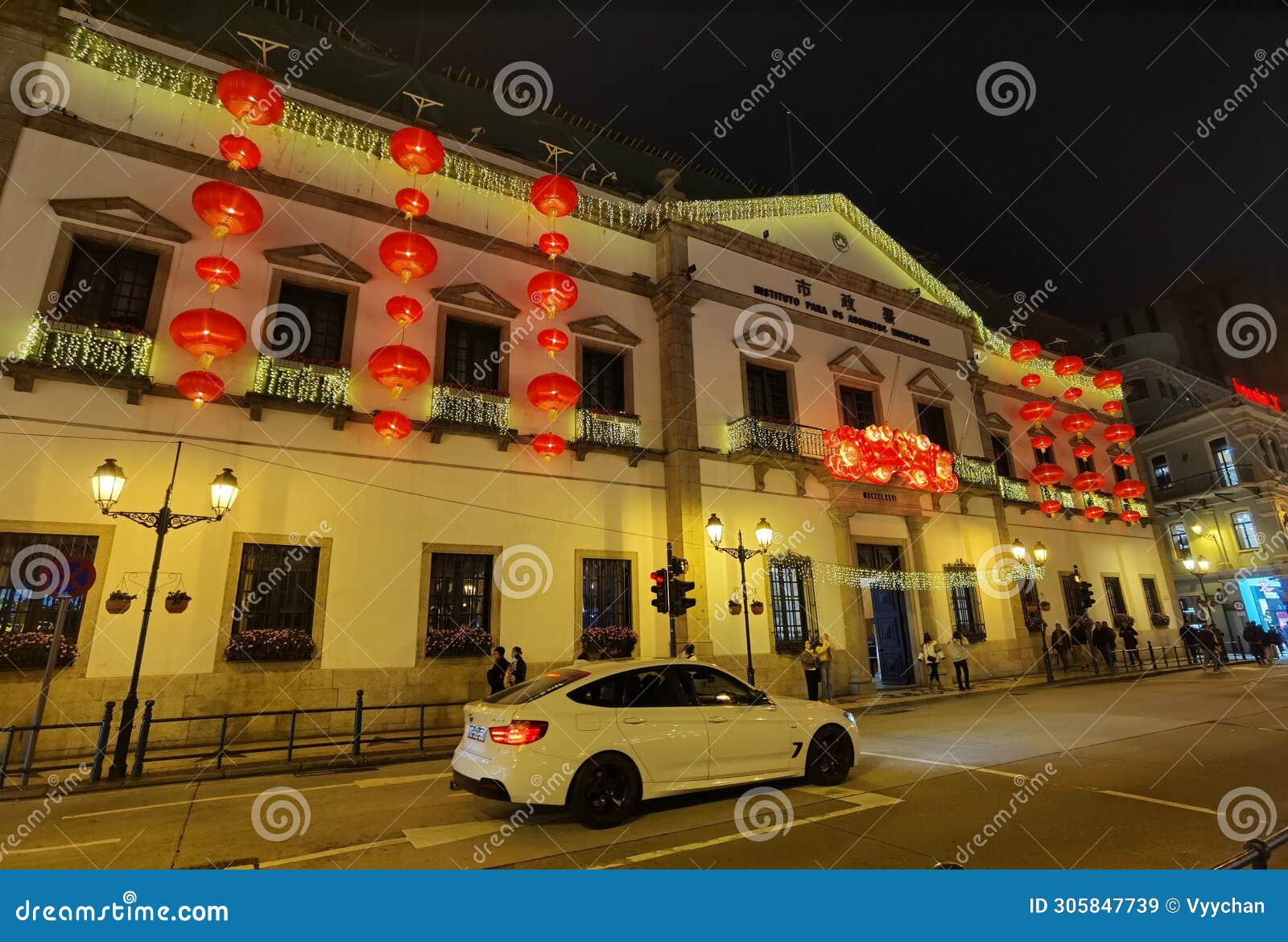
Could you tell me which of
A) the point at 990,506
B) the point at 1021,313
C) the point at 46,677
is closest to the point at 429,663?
the point at 46,677

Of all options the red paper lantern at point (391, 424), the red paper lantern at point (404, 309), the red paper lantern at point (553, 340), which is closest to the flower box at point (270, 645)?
the red paper lantern at point (391, 424)

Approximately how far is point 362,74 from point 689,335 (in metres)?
10.7

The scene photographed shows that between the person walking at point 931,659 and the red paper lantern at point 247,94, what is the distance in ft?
66.6

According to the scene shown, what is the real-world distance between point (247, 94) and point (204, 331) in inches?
170

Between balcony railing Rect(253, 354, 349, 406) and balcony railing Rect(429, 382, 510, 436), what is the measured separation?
189 centimetres

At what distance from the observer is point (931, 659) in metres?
18.6

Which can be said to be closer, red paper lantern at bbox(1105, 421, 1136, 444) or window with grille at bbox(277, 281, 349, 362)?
window with grille at bbox(277, 281, 349, 362)

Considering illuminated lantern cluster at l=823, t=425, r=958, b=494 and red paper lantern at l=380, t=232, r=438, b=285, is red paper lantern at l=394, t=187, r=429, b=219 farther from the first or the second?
illuminated lantern cluster at l=823, t=425, r=958, b=494

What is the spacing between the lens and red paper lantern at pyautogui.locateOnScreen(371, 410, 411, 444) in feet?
42.4

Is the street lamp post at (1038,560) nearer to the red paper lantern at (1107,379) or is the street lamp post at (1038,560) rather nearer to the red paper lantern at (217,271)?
the red paper lantern at (1107,379)

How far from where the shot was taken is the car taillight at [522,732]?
581 cm

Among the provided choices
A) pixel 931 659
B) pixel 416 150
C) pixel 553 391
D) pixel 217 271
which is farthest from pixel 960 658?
pixel 217 271

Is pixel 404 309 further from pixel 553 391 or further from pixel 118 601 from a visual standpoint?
pixel 118 601

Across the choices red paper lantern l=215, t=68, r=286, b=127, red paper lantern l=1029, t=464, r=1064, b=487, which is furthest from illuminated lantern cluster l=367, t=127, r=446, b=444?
red paper lantern l=1029, t=464, r=1064, b=487
